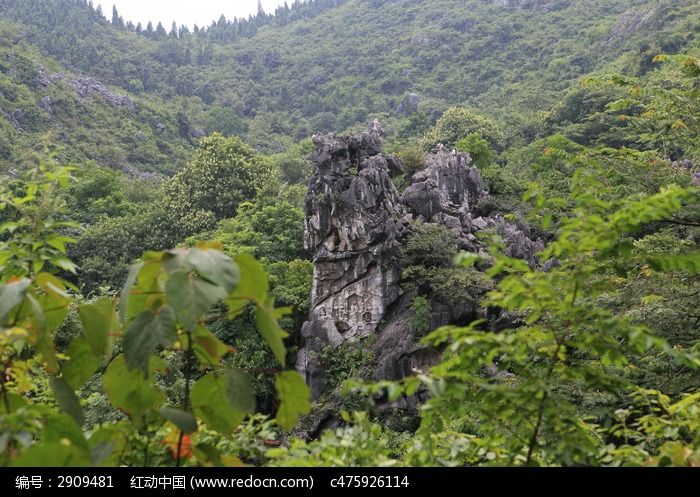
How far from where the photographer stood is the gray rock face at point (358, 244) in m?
15.2

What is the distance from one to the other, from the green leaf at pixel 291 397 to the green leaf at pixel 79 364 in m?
0.51

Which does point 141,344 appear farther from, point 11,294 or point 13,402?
point 13,402

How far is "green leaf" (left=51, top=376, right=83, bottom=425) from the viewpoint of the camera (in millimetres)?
1494

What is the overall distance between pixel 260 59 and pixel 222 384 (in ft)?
254

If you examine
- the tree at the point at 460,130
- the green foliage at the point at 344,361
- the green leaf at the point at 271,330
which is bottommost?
the green foliage at the point at 344,361

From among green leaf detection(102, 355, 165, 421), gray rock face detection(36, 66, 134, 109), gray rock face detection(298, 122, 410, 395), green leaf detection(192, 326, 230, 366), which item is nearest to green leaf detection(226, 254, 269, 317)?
green leaf detection(192, 326, 230, 366)

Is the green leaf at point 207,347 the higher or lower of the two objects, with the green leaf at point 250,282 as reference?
lower

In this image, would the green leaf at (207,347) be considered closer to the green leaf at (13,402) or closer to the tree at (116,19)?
the green leaf at (13,402)

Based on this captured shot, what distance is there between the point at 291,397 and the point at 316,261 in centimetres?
1425

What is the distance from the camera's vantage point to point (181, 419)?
1476 mm

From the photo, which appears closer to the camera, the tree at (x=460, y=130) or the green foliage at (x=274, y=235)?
the green foliage at (x=274, y=235)

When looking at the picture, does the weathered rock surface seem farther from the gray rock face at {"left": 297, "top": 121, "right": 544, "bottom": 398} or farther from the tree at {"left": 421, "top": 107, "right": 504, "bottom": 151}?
the gray rock face at {"left": 297, "top": 121, "right": 544, "bottom": 398}

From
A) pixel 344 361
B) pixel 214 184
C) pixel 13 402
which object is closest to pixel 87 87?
pixel 214 184

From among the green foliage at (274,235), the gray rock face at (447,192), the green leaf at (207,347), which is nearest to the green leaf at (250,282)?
the green leaf at (207,347)
